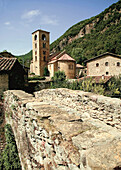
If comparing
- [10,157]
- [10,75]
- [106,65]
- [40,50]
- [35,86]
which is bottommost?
[10,157]

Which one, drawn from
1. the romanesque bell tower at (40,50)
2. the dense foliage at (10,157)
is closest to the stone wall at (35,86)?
the dense foliage at (10,157)

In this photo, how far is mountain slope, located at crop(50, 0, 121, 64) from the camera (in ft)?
144

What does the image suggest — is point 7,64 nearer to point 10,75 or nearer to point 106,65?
point 10,75

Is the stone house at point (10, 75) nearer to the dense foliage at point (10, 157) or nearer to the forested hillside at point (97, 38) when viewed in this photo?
the dense foliage at point (10, 157)

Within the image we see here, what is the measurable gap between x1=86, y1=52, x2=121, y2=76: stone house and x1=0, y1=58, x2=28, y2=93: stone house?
18367mm

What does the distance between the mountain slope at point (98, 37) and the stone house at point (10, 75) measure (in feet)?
124

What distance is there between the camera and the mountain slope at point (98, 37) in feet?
144

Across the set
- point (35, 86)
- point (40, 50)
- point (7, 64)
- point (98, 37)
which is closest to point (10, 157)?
point (7, 64)

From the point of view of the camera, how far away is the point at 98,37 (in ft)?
194

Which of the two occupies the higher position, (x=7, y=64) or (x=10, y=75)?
(x=7, y=64)

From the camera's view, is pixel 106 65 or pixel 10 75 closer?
pixel 10 75

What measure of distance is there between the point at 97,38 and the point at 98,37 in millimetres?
716

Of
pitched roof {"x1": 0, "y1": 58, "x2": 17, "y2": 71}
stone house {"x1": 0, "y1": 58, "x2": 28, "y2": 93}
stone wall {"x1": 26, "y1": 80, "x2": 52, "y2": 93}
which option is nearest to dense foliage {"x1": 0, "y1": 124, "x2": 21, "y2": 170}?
stone house {"x1": 0, "y1": 58, "x2": 28, "y2": 93}

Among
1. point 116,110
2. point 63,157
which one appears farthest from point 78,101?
point 63,157
